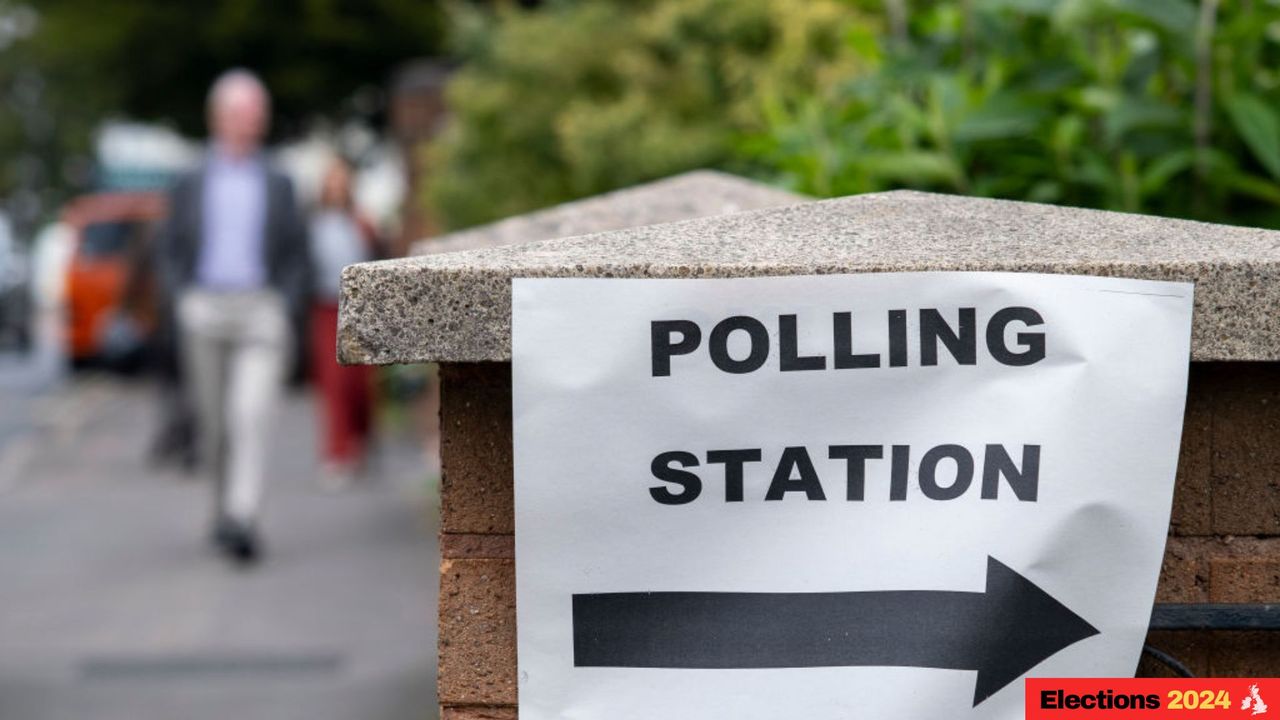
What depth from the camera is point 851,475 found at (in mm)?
2049

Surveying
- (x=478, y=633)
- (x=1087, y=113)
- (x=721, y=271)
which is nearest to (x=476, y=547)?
(x=478, y=633)

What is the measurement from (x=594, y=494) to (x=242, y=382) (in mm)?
6168

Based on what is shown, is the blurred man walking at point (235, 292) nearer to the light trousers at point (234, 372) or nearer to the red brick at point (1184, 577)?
the light trousers at point (234, 372)

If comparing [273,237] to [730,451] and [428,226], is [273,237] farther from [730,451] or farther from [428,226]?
[730,451]

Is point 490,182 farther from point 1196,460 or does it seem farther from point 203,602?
point 1196,460

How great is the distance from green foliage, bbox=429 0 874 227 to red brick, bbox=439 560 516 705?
162 inches

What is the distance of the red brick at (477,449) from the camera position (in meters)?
2.18

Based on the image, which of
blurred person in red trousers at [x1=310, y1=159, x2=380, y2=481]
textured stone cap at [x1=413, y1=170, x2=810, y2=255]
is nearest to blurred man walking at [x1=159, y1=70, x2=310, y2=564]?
blurred person in red trousers at [x1=310, y1=159, x2=380, y2=481]

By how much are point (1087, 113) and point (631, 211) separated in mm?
1010

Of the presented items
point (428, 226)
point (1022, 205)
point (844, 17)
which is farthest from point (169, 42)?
point (1022, 205)

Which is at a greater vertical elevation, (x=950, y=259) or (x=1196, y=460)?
(x=950, y=259)

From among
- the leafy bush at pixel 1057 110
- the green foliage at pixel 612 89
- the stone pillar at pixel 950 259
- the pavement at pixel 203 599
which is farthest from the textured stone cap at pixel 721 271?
the green foliage at pixel 612 89

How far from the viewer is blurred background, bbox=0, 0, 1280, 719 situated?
10.9 feet

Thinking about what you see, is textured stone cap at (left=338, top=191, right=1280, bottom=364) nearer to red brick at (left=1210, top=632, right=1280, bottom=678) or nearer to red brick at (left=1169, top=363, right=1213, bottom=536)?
red brick at (left=1169, top=363, right=1213, bottom=536)
